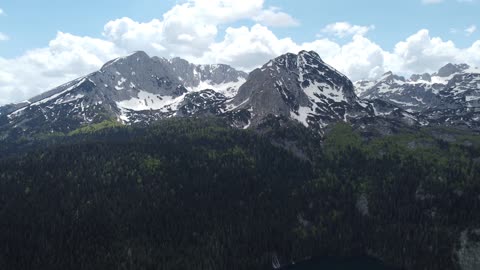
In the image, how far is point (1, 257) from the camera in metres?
161

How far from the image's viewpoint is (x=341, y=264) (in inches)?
7515

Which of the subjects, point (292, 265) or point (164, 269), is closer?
point (164, 269)

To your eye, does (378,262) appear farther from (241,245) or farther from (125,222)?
(125,222)

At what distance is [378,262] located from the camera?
633 ft

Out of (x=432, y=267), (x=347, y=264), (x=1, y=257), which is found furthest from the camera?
(x=347, y=264)

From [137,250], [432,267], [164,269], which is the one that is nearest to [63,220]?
[137,250]

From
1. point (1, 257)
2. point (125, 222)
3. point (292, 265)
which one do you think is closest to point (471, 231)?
point (292, 265)

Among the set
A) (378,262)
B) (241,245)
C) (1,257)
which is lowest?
(378,262)

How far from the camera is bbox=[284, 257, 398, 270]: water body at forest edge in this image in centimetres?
18712

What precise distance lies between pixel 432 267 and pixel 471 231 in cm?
3196

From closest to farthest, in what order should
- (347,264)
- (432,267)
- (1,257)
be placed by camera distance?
(1,257)
(432,267)
(347,264)

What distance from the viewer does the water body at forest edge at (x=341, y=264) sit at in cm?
18712

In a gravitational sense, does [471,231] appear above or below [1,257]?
below

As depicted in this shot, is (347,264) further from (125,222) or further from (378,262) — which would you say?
(125,222)
